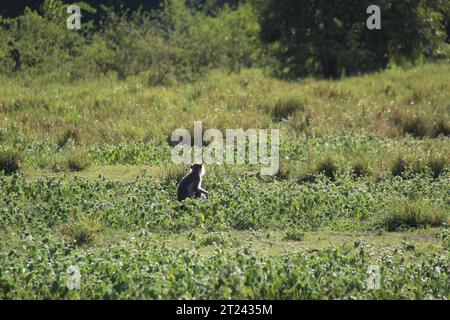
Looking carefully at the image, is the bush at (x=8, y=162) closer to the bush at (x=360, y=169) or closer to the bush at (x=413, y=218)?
the bush at (x=360, y=169)

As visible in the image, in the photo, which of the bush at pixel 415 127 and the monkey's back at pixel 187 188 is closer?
the monkey's back at pixel 187 188

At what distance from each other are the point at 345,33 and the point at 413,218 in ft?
54.7

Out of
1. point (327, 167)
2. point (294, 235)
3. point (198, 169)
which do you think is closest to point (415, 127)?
point (327, 167)

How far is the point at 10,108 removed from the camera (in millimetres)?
16094

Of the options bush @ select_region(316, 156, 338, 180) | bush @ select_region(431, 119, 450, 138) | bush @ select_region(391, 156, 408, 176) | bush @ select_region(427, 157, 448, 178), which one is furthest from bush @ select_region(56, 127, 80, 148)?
bush @ select_region(431, 119, 450, 138)

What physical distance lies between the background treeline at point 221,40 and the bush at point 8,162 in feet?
25.5

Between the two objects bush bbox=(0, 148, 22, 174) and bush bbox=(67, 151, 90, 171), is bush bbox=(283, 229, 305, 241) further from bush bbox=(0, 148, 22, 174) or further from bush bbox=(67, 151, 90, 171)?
bush bbox=(0, 148, 22, 174)

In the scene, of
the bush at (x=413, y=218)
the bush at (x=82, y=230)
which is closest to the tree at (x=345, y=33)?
the bush at (x=413, y=218)

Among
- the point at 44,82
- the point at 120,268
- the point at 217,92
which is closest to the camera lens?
the point at 120,268

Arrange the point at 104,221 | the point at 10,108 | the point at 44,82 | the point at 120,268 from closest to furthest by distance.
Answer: the point at 120,268 → the point at 104,221 → the point at 10,108 → the point at 44,82

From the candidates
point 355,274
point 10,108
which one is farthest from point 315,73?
point 355,274

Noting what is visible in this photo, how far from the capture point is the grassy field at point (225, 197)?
23.1ft
